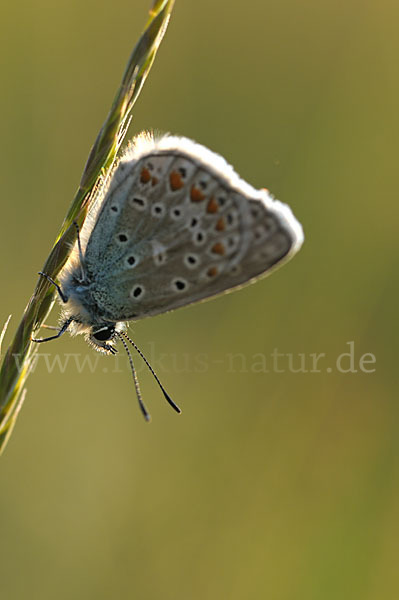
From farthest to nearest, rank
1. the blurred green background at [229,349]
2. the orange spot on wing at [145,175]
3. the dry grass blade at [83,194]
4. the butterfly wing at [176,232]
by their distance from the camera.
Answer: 1. the blurred green background at [229,349]
2. the orange spot on wing at [145,175]
3. the butterfly wing at [176,232]
4. the dry grass blade at [83,194]

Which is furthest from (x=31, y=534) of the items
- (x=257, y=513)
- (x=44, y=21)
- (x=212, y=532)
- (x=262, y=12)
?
(x=262, y=12)

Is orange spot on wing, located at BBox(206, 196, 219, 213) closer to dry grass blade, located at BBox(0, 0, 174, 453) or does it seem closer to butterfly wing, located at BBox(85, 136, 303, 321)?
butterfly wing, located at BBox(85, 136, 303, 321)

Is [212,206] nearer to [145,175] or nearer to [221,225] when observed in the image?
[221,225]

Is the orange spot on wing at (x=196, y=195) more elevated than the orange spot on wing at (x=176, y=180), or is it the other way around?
the orange spot on wing at (x=176, y=180)

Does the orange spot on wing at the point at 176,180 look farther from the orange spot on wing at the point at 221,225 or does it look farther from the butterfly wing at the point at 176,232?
the orange spot on wing at the point at 221,225

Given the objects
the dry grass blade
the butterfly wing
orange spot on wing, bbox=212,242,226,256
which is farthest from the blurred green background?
the dry grass blade

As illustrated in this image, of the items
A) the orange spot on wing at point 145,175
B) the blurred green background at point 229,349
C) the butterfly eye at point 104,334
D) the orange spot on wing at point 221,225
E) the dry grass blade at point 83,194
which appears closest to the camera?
the dry grass blade at point 83,194

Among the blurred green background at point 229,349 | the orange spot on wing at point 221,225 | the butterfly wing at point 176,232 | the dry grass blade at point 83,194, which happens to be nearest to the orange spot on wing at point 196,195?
the butterfly wing at point 176,232
